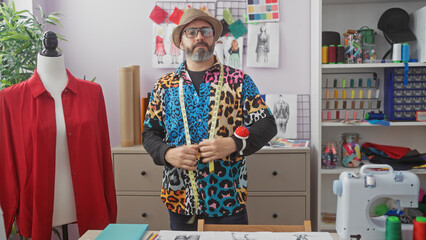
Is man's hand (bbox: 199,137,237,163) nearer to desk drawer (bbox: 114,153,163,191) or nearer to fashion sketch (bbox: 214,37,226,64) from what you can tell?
desk drawer (bbox: 114,153,163,191)

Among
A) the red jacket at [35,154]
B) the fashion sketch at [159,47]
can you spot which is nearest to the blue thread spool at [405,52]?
the fashion sketch at [159,47]

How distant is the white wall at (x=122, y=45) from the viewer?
10.2 feet

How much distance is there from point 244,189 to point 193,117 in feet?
1.42

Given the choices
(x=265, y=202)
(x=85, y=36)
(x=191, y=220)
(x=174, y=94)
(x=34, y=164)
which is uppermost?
(x=85, y=36)

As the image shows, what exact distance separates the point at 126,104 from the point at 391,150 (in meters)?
1.99

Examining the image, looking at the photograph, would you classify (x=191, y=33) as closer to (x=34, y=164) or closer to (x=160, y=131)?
(x=160, y=131)

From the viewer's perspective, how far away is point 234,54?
3131 mm

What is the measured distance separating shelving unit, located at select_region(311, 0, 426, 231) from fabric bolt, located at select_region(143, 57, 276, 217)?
43.1 inches

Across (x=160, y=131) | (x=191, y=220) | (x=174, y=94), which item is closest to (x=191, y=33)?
(x=174, y=94)

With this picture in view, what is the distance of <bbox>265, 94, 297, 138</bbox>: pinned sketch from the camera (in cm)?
312

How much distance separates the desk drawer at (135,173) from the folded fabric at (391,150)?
1.61 meters

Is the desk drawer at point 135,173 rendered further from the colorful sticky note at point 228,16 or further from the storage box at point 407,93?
the storage box at point 407,93

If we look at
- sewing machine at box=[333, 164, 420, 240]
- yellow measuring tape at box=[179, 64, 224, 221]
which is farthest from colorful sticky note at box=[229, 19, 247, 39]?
sewing machine at box=[333, 164, 420, 240]

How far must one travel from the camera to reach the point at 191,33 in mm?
1917
